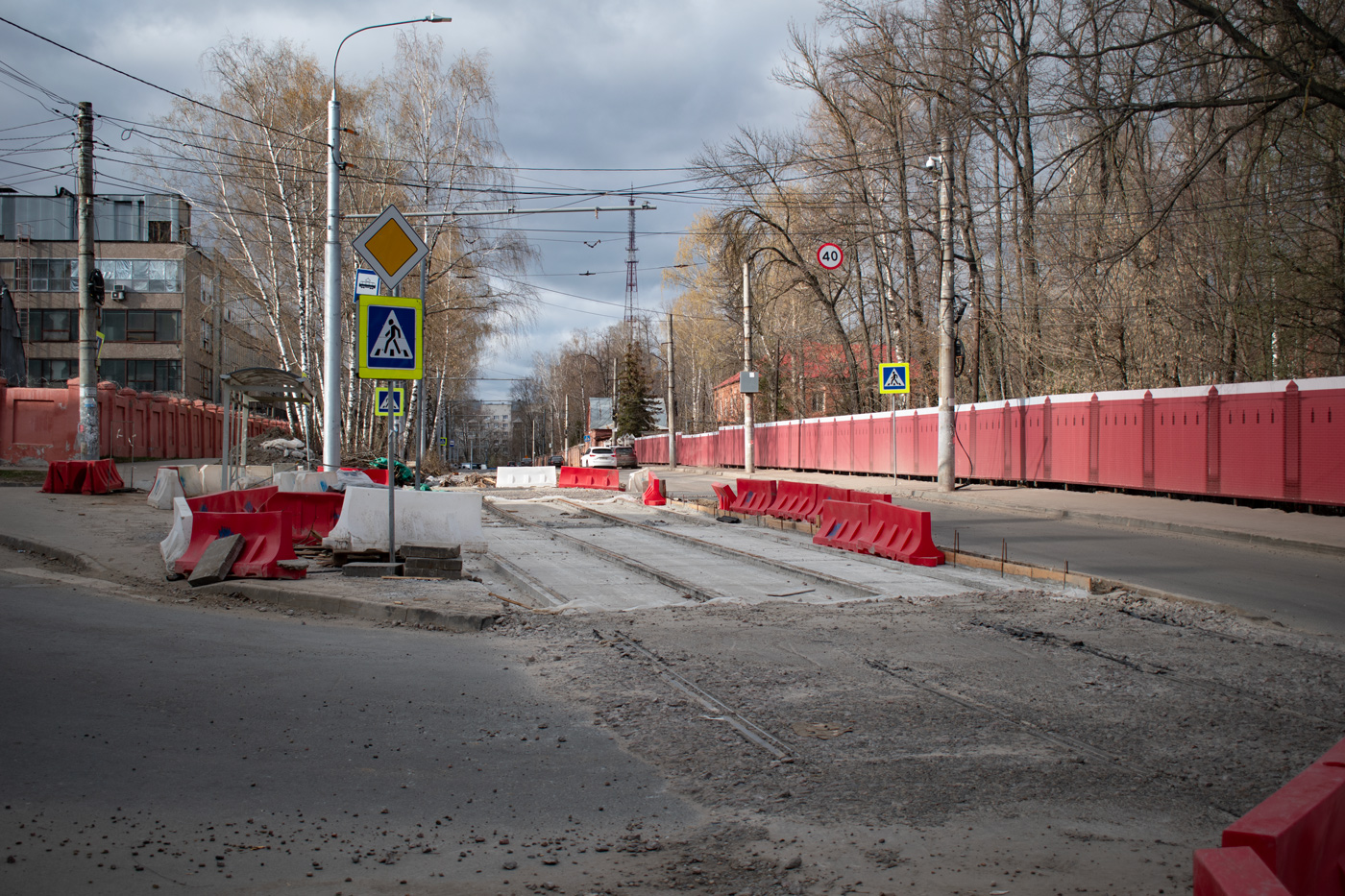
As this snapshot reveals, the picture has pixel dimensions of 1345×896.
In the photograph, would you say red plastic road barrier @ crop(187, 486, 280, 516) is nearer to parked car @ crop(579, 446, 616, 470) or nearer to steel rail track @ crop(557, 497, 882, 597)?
steel rail track @ crop(557, 497, 882, 597)

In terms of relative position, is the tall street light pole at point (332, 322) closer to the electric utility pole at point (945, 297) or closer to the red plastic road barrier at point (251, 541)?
the red plastic road barrier at point (251, 541)

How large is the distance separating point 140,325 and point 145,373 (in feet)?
11.0

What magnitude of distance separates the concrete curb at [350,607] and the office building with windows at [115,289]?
59.2m

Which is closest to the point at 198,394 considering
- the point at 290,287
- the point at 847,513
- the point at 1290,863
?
the point at 290,287

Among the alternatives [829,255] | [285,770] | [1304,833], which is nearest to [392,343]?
[285,770]

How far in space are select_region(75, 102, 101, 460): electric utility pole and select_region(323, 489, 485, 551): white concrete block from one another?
15131 mm

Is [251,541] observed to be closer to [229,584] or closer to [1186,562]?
[229,584]

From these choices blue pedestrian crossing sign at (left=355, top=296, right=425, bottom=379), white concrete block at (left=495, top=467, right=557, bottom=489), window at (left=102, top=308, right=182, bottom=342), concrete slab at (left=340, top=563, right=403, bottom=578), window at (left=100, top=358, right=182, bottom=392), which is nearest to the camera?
blue pedestrian crossing sign at (left=355, top=296, right=425, bottom=379)

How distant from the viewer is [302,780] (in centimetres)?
405

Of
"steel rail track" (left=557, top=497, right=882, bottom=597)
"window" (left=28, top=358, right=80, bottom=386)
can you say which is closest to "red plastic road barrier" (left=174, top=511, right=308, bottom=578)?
"steel rail track" (left=557, top=497, right=882, bottom=597)

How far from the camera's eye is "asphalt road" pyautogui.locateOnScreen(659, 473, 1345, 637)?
8719 millimetres

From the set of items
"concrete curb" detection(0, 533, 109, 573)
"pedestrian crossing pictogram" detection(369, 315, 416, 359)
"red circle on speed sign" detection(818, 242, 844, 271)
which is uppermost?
"red circle on speed sign" detection(818, 242, 844, 271)

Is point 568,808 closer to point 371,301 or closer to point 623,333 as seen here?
point 371,301

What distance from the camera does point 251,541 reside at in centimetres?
940
